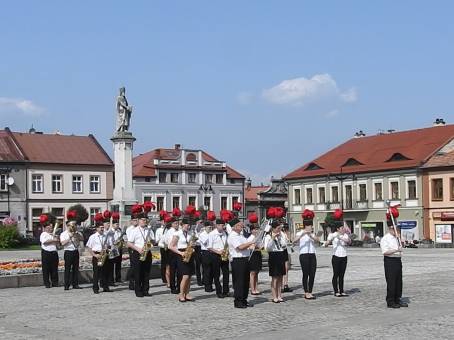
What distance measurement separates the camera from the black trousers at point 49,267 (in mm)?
18688

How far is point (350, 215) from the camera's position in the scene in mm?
65875

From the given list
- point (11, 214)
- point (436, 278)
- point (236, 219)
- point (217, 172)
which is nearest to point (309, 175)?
point (217, 172)

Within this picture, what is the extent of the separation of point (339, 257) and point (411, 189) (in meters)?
46.7

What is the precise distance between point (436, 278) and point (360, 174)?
4499 centimetres

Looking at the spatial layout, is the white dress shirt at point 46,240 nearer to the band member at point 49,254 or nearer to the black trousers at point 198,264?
the band member at point 49,254

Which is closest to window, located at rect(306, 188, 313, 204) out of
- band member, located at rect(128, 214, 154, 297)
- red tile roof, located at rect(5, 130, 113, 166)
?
red tile roof, located at rect(5, 130, 113, 166)

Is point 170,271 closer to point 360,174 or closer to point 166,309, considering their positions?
point 166,309

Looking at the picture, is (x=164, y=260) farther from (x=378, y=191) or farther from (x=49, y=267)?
(x=378, y=191)

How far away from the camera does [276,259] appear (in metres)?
15.4

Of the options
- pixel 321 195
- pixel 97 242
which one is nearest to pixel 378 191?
pixel 321 195

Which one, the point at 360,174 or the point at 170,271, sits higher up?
the point at 360,174

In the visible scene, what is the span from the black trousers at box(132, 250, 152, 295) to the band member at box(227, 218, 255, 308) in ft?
9.31

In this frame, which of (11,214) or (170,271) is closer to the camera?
(170,271)

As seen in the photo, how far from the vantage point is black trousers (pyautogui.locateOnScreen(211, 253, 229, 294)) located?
53.4ft
